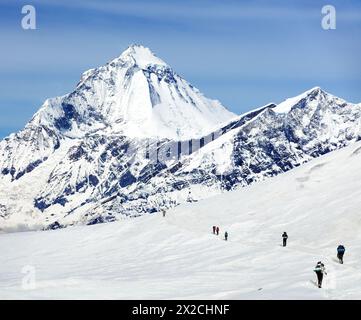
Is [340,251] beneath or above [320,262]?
above

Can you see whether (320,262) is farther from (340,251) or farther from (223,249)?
(223,249)

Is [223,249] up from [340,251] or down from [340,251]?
up

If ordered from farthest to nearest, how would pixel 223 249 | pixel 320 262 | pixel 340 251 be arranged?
pixel 223 249 → pixel 340 251 → pixel 320 262

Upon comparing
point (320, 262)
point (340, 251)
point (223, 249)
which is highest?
point (223, 249)

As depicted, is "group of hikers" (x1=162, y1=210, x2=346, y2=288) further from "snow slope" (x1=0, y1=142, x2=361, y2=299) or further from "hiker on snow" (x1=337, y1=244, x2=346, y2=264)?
"snow slope" (x1=0, y1=142, x2=361, y2=299)

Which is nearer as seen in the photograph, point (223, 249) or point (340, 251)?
point (340, 251)

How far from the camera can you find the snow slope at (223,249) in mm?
58781

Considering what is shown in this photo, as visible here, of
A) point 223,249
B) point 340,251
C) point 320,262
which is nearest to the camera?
point 320,262

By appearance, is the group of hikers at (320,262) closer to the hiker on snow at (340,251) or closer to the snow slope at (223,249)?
the hiker on snow at (340,251)

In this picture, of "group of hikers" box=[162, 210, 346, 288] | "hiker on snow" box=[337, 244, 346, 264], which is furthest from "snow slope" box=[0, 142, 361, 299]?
"hiker on snow" box=[337, 244, 346, 264]

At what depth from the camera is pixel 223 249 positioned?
8756cm

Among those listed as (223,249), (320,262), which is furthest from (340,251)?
(223,249)
